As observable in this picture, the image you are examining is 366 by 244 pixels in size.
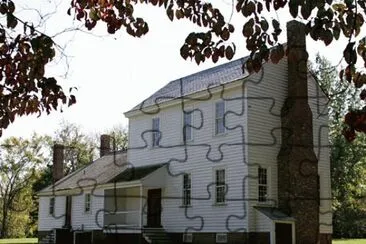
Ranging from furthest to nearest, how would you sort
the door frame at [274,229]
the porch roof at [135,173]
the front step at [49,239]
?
the front step at [49,239]
the porch roof at [135,173]
the door frame at [274,229]

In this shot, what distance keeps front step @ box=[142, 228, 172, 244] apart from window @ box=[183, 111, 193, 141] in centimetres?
446

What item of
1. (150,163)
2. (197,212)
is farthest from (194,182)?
(150,163)

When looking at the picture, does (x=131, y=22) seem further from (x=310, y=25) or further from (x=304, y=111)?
(x=304, y=111)

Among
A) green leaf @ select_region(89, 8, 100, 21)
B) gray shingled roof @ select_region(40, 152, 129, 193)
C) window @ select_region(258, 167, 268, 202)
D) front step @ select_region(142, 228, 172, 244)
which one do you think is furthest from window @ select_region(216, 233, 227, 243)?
green leaf @ select_region(89, 8, 100, 21)

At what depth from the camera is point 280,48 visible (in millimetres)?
4176

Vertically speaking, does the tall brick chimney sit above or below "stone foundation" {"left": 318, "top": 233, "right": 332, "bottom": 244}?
above

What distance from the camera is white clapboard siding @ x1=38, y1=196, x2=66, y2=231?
3494cm

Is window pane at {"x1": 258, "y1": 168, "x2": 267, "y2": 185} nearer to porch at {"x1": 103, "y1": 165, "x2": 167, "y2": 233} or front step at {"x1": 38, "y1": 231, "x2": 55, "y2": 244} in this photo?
porch at {"x1": 103, "y1": 165, "x2": 167, "y2": 233}

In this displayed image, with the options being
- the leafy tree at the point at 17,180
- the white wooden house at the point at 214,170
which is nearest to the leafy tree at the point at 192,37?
the white wooden house at the point at 214,170

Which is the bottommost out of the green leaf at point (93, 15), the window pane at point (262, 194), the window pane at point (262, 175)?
the window pane at point (262, 194)

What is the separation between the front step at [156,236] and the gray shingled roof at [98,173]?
410 centimetres

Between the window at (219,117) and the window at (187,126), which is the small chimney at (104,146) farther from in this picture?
the window at (219,117)

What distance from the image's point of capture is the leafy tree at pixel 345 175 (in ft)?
136

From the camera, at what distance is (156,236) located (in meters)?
25.8
